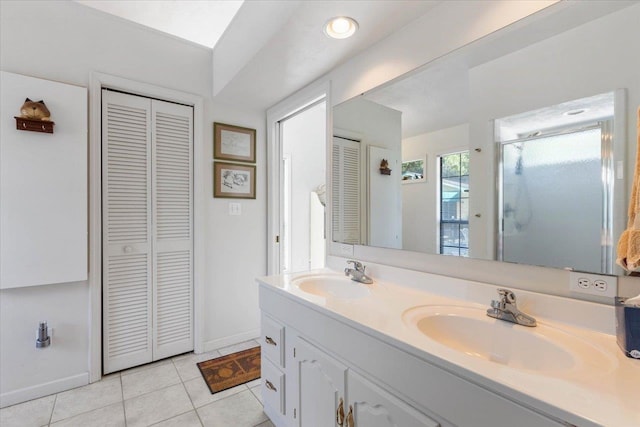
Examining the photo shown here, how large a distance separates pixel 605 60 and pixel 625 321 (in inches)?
31.9

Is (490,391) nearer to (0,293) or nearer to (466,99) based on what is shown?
(466,99)

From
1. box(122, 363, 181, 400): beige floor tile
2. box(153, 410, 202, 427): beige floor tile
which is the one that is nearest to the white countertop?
box(153, 410, 202, 427): beige floor tile

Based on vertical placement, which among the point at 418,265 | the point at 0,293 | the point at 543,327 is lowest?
the point at 0,293

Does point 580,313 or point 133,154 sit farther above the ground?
point 133,154

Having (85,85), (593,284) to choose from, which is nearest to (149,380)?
(85,85)

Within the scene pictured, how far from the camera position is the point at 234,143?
2635 millimetres

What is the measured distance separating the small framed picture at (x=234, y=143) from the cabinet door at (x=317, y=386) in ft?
5.97

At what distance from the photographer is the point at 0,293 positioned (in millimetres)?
1767

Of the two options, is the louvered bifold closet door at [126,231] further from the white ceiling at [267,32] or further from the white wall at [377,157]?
the white wall at [377,157]

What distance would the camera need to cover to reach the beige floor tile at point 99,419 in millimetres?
1646

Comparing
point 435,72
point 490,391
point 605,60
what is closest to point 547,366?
point 490,391

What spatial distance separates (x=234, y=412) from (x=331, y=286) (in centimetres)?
98

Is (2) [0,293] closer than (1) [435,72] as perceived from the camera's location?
No

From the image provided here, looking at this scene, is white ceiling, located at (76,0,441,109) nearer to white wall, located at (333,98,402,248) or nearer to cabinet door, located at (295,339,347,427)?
white wall, located at (333,98,402,248)
